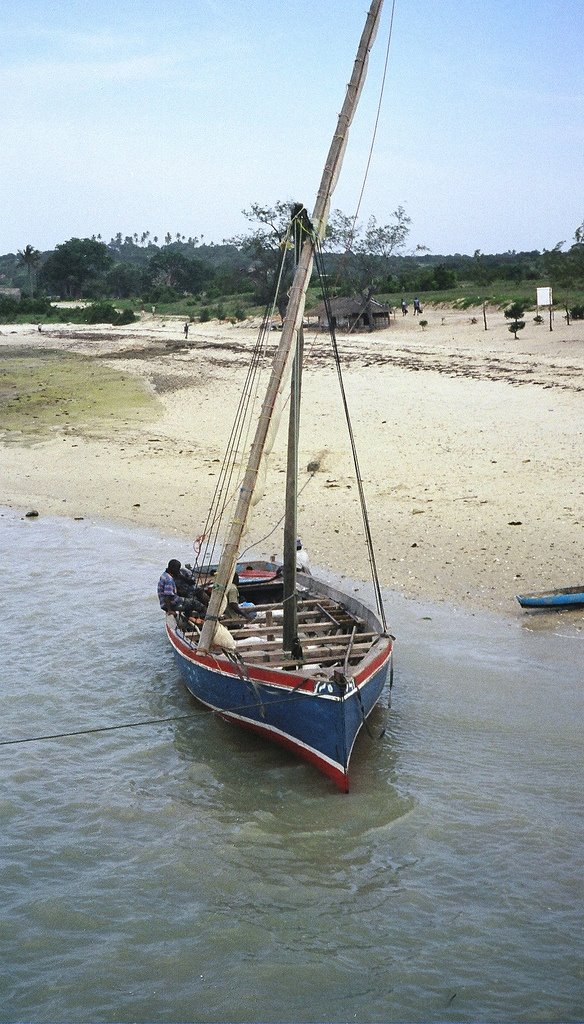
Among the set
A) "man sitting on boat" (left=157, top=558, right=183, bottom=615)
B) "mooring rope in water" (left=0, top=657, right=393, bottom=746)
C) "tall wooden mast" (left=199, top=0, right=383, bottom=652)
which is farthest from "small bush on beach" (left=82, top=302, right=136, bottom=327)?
"tall wooden mast" (left=199, top=0, right=383, bottom=652)

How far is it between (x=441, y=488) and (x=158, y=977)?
45.9ft

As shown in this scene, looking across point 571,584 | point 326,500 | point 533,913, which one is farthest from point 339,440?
point 533,913

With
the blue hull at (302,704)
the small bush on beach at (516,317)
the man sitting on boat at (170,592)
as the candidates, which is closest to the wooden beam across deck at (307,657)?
the blue hull at (302,704)

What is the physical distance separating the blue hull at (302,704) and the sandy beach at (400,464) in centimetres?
522

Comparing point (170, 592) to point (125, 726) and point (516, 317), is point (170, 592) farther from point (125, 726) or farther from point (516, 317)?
point (516, 317)

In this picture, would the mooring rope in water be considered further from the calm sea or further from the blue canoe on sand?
the blue canoe on sand

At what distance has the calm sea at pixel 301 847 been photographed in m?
8.36

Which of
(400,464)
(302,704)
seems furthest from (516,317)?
(302,704)

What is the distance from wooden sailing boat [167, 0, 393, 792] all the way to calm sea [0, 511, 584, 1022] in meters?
0.70

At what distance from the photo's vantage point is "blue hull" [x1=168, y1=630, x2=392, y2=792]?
1061cm

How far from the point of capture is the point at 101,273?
106 metres

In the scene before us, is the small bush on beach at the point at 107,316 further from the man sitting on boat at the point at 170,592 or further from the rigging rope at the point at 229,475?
the man sitting on boat at the point at 170,592

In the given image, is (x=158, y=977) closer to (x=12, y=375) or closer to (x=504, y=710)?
(x=504, y=710)

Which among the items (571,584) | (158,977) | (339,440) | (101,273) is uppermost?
(101,273)
